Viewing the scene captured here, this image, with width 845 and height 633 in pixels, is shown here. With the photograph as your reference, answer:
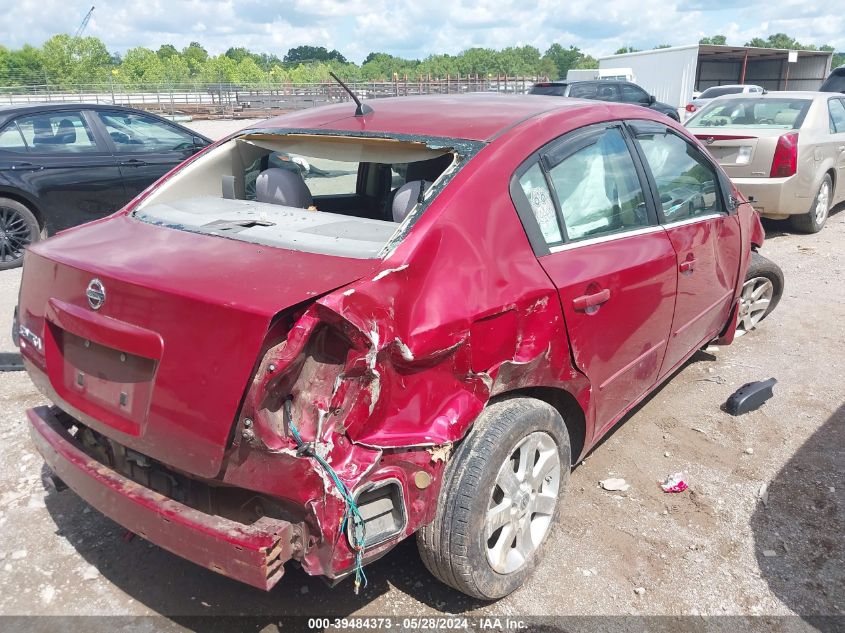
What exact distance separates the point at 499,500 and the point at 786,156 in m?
6.67

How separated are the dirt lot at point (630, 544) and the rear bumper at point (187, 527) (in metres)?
0.58

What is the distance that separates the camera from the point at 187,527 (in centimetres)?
205

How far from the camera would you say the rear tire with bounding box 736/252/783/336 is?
4926mm

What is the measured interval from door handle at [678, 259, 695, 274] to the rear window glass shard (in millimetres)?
1330

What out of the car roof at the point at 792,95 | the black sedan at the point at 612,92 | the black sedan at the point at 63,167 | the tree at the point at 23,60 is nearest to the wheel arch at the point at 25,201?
the black sedan at the point at 63,167

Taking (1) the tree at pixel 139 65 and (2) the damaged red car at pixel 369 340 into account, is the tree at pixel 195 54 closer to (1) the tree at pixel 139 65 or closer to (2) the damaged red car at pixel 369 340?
(1) the tree at pixel 139 65

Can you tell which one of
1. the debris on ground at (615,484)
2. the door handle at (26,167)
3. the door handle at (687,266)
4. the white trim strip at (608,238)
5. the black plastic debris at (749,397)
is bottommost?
the debris on ground at (615,484)

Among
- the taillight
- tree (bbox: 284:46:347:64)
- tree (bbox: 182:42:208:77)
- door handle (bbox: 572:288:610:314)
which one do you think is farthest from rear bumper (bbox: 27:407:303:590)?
tree (bbox: 284:46:347:64)

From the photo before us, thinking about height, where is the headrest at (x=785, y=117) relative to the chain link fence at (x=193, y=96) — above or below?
below

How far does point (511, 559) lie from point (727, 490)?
A: 1347 mm

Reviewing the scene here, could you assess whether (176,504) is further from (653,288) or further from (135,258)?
(653,288)

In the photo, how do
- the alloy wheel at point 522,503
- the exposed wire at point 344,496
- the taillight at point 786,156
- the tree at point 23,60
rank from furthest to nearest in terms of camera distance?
the tree at point 23,60 < the taillight at point 786,156 < the alloy wheel at point 522,503 < the exposed wire at point 344,496

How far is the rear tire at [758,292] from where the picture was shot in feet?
16.2

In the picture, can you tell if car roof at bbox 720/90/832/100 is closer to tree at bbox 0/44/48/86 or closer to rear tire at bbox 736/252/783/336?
rear tire at bbox 736/252/783/336
